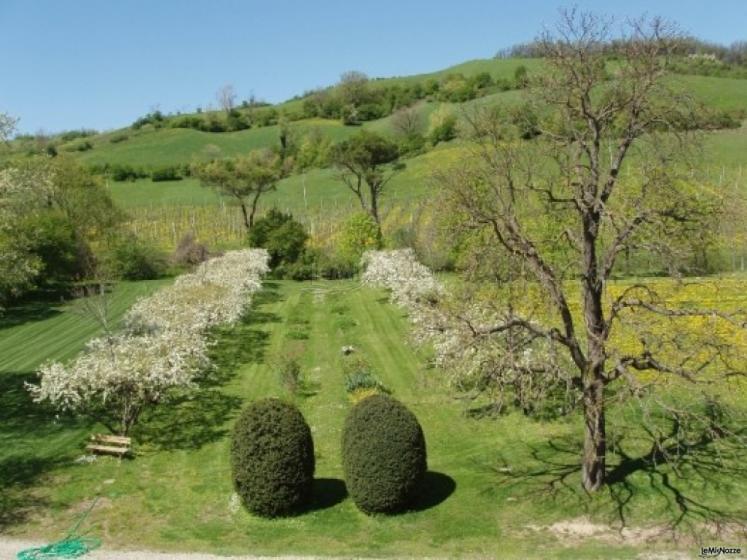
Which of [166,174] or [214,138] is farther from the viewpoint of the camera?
[214,138]

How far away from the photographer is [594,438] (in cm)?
1542

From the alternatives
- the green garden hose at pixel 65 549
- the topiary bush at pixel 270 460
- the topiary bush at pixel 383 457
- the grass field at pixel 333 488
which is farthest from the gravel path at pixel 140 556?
the topiary bush at pixel 383 457

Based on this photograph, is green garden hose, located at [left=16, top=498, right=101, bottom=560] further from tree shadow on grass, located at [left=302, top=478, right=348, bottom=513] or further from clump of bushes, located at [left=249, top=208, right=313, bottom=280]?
clump of bushes, located at [left=249, top=208, right=313, bottom=280]

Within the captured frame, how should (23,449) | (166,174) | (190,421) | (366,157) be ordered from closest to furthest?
1. (23,449)
2. (190,421)
3. (366,157)
4. (166,174)

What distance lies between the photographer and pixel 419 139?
100938 millimetres

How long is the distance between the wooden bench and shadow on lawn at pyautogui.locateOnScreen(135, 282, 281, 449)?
1.15 metres

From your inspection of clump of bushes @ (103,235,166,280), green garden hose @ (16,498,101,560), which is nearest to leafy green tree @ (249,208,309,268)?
clump of bushes @ (103,235,166,280)

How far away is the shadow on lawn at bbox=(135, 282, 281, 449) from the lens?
2094 centimetres

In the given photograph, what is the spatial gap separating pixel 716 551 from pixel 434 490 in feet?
20.0

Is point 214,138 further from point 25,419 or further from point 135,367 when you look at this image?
point 135,367

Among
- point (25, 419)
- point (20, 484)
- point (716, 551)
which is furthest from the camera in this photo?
point (25, 419)

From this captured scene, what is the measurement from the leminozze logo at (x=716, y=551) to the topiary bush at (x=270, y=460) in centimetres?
818

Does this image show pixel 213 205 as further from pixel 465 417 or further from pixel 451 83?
pixel 465 417

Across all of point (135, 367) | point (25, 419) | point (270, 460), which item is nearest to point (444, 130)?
point (25, 419)
